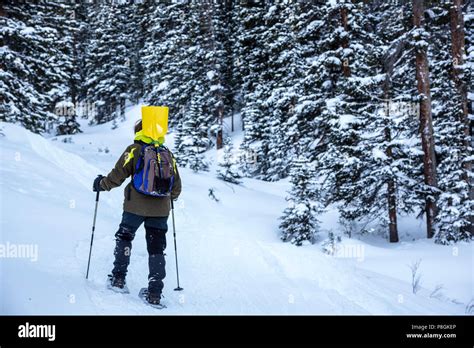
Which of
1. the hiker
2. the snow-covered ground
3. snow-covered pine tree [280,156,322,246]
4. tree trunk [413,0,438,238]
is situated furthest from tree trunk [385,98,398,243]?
the hiker

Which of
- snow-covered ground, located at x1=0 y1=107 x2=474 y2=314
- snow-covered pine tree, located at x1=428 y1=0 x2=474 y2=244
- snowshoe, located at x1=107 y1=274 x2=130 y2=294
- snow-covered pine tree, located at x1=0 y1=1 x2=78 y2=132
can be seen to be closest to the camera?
snow-covered ground, located at x1=0 y1=107 x2=474 y2=314

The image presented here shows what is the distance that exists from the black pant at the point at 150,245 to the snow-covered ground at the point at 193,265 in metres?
0.32

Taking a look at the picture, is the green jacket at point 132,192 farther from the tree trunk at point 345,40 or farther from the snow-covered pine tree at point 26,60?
the snow-covered pine tree at point 26,60

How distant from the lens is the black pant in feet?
16.3

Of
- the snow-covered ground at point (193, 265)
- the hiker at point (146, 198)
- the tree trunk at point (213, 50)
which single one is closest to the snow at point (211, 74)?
the tree trunk at point (213, 50)

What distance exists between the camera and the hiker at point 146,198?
488 cm

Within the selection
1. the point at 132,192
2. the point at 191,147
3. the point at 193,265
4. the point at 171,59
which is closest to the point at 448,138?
the point at 193,265

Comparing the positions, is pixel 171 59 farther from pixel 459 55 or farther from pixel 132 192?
pixel 132 192

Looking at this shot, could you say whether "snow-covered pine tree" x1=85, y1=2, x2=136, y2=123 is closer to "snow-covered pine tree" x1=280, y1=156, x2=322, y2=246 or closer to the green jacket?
"snow-covered pine tree" x1=280, y1=156, x2=322, y2=246

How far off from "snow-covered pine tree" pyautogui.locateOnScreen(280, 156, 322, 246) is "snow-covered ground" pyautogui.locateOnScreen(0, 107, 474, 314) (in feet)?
1.56

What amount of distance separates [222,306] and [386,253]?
→ 23.7 feet

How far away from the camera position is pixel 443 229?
12797 millimetres
